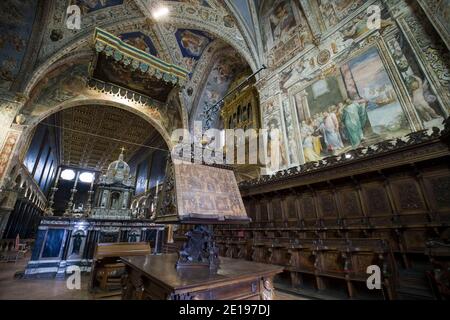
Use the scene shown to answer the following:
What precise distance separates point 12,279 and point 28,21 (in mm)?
8010

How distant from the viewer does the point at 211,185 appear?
1.89m

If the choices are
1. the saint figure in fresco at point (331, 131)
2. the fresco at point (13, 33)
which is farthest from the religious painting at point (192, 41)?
the saint figure in fresco at point (331, 131)

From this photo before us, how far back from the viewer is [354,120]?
4.82m

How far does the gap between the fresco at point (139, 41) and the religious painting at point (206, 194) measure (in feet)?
32.7

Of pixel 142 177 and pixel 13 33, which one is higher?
pixel 13 33

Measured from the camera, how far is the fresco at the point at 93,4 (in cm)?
747

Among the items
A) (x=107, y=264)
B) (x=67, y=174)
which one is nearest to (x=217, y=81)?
(x=107, y=264)

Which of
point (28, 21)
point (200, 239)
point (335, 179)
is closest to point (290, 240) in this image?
point (335, 179)

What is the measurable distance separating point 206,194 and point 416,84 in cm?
515

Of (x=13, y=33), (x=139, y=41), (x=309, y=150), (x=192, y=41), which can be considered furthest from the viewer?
(x=192, y=41)

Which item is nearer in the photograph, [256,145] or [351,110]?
[351,110]

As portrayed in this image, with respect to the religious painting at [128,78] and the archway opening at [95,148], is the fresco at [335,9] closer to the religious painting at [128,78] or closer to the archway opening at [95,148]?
the religious painting at [128,78]

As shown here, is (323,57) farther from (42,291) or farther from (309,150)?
(42,291)
